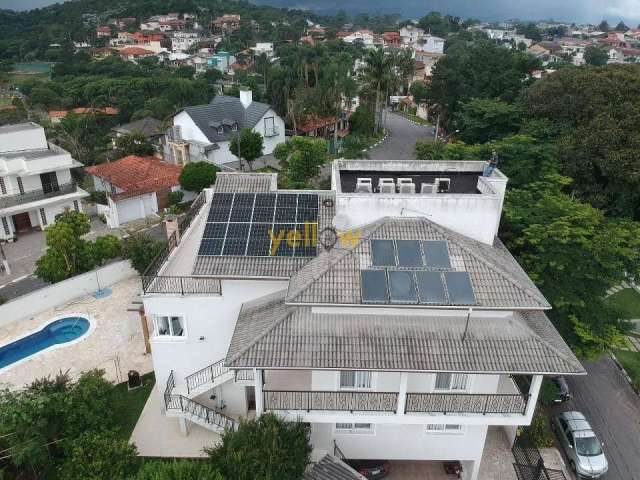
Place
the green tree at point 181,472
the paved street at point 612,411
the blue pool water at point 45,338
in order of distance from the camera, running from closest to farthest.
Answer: the green tree at point 181,472
the paved street at point 612,411
the blue pool water at point 45,338

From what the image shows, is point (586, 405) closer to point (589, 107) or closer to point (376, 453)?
point (376, 453)

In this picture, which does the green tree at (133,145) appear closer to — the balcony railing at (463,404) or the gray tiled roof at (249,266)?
the gray tiled roof at (249,266)

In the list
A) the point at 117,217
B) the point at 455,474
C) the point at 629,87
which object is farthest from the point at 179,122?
the point at 455,474

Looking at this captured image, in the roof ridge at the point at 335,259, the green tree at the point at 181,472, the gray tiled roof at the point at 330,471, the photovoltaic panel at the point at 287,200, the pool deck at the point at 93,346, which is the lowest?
the pool deck at the point at 93,346

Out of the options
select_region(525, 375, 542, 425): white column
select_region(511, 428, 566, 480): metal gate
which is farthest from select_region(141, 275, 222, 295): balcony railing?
select_region(511, 428, 566, 480): metal gate

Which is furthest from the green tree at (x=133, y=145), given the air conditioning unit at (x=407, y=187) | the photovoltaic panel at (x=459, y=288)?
the photovoltaic panel at (x=459, y=288)
